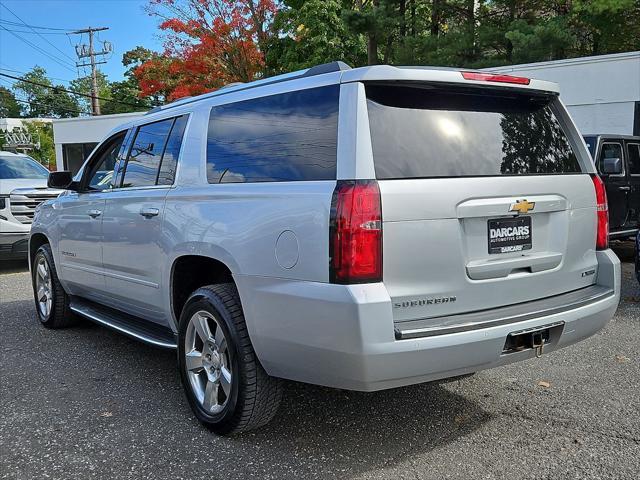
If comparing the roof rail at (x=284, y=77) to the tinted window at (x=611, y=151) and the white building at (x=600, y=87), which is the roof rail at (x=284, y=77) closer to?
the tinted window at (x=611, y=151)

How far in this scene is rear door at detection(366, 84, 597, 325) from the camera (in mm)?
2752

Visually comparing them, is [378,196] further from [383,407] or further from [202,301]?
[383,407]

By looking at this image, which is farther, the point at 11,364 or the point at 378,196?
the point at 11,364

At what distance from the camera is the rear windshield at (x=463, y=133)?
112 inches

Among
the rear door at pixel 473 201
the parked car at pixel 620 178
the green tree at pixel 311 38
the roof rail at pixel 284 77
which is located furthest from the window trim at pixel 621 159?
the green tree at pixel 311 38

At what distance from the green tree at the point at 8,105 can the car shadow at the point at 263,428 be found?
107 metres

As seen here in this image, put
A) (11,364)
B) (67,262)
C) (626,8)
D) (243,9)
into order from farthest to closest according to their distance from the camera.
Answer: (243,9)
(626,8)
(67,262)
(11,364)

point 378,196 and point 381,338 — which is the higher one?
point 378,196

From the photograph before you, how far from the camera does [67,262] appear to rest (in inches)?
209

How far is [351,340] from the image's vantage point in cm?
263

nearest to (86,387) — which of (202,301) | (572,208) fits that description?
(202,301)

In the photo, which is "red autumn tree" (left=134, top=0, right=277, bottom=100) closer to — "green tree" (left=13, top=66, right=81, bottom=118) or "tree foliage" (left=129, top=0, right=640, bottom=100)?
"tree foliage" (left=129, top=0, right=640, bottom=100)

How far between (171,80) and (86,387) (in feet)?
82.0

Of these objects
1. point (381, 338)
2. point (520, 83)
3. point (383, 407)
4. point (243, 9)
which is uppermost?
point (243, 9)
